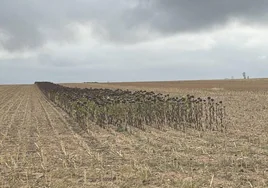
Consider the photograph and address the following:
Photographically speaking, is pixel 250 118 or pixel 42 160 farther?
pixel 250 118

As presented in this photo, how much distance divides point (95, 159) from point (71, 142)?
3.41m

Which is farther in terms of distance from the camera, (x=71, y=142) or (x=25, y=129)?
(x=25, y=129)

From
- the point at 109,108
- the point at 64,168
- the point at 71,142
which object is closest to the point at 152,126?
the point at 109,108

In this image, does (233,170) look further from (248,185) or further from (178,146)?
(178,146)

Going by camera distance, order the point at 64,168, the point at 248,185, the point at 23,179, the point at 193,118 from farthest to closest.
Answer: the point at 193,118 → the point at 64,168 → the point at 23,179 → the point at 248,185

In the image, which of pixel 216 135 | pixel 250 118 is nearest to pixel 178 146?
pixel 216 135

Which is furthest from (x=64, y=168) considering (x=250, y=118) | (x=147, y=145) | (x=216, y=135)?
(x=250, y=118)

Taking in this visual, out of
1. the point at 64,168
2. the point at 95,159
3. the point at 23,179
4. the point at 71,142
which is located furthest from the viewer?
the point at 71,142

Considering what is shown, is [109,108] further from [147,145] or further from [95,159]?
[95,159]

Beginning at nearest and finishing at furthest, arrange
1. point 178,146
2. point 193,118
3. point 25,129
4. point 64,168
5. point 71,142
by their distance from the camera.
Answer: point 64,168, point 178,146, point 71,142, point 25,129, point 193,118

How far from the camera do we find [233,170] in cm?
919

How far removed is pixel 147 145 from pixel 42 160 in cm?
352

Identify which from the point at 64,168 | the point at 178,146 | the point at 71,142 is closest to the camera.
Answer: the point at 64,168

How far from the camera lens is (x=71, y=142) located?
1405cm
